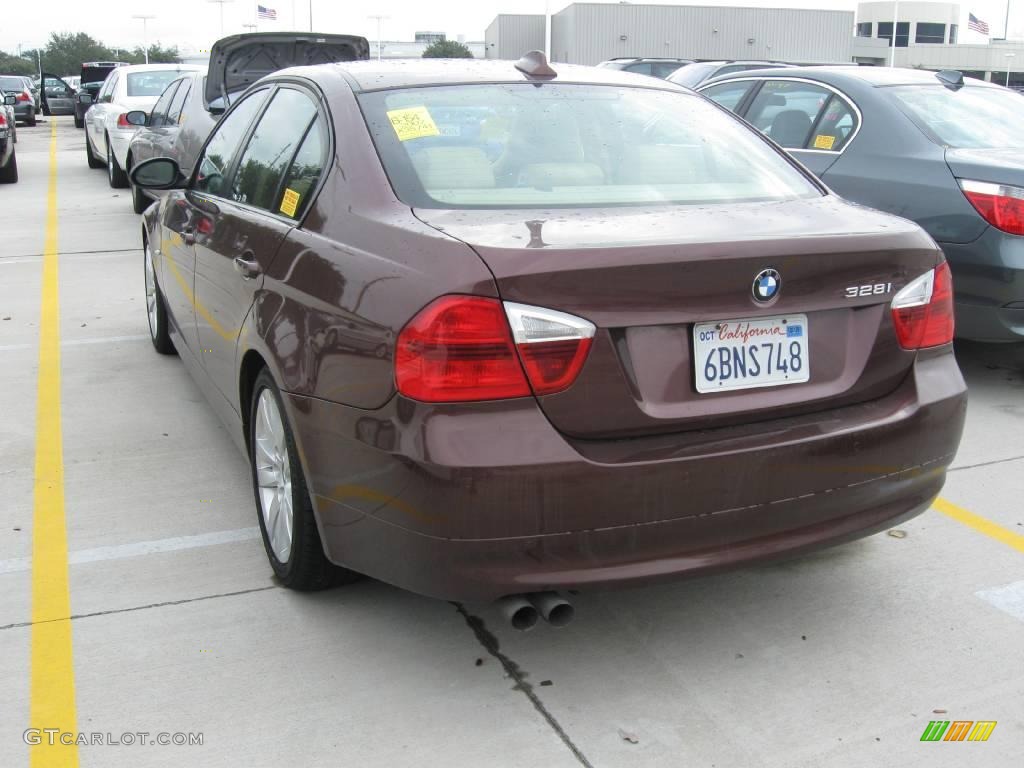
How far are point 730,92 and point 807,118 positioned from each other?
1141 millimetres

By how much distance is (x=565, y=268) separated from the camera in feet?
8.30

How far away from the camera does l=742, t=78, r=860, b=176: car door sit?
616cm

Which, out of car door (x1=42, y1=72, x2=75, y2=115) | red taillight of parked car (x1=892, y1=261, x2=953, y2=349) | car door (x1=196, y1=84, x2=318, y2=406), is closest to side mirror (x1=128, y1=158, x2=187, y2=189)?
car door (x1=196, y1=84, x2=318, y2=406)

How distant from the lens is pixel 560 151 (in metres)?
3.32

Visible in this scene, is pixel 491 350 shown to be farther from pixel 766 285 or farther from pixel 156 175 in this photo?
pixel 156 175

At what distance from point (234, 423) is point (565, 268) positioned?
1813 mm

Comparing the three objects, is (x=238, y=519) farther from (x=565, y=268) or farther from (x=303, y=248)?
(x=565, y=268)

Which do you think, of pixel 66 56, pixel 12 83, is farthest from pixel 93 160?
pixel 66 56

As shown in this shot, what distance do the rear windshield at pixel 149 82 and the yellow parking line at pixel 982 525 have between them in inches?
506

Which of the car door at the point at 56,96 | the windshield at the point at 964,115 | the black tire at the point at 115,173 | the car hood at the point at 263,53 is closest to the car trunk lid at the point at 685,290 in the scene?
the windshield at the point at 964,115

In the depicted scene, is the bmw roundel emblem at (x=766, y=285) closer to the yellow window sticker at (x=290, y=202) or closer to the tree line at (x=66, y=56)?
the yellow window sticker at (x=290, y=202)

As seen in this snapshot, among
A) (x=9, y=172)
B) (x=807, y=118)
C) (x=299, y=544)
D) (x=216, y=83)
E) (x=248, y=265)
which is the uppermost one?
(x=216, y=83)

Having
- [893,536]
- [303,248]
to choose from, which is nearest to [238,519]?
[303,248]

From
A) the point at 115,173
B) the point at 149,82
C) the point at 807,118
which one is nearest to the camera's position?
the point at 807,118
